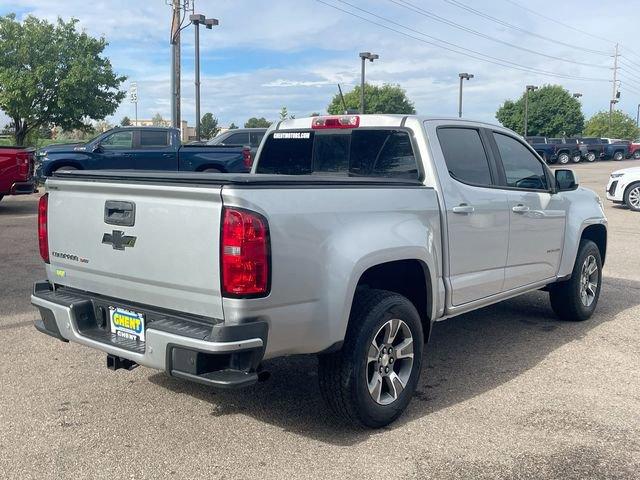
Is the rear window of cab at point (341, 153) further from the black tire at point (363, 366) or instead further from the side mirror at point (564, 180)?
the side mirror at point (564, 180)

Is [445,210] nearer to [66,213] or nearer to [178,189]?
[178,189]

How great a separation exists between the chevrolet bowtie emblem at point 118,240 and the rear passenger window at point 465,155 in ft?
7.32

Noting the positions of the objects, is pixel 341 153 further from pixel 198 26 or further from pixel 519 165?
pixel 198 26

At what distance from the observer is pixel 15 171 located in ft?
44.6

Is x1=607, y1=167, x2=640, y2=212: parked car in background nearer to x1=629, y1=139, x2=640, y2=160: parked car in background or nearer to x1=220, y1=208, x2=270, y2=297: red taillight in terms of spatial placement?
x1=220, y1=208, x2=270, y2=297: red taillight

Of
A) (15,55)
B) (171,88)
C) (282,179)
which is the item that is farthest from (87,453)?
(15,55)

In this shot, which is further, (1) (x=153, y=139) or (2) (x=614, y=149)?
(2) (x=614, y=149)

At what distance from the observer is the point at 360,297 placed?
397cm

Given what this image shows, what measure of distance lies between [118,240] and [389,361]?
171 cm

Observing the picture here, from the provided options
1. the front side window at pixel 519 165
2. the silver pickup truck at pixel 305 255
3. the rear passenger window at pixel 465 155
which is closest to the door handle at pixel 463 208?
the silver pickup truck at pixel 305 255

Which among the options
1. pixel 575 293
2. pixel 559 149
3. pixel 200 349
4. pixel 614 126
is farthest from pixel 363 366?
pixel 614 126

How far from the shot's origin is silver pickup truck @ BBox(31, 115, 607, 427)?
3.30 m

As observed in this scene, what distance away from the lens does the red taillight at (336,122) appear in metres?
4.96

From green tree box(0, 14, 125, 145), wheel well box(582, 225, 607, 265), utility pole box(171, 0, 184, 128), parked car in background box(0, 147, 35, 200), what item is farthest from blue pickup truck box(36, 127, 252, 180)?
green tree box(0, 14, 125, 145)
